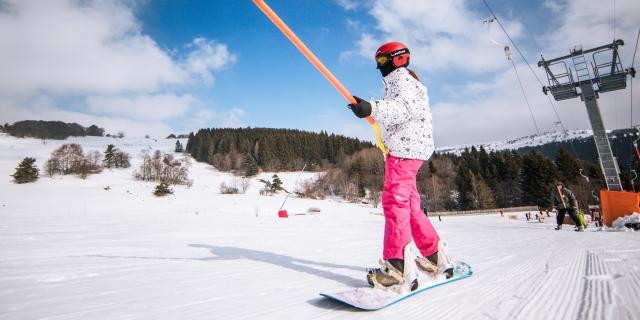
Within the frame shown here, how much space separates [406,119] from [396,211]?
0.67 meters

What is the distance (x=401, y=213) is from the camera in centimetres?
201

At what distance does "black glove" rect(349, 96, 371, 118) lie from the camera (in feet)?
6.25

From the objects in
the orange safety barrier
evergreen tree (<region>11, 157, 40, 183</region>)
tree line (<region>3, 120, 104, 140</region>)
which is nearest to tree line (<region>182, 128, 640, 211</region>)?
the orange safety barrier

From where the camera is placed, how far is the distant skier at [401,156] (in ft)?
6.37

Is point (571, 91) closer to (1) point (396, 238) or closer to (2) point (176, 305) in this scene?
(1) point (396, 238)

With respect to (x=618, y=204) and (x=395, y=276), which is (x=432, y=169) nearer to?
(x=618, y=204)

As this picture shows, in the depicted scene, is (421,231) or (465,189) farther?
(465,189)

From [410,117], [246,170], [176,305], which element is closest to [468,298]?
[410,117]

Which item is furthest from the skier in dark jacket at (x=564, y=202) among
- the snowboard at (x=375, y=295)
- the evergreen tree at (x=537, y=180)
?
the evergreen tree at (x=537, y=180)

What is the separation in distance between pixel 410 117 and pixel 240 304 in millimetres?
1671

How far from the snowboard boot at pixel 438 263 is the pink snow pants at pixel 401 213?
4 centimetres

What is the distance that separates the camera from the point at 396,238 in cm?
197

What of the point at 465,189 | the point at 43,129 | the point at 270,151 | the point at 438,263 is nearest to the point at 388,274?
the point at 438,263

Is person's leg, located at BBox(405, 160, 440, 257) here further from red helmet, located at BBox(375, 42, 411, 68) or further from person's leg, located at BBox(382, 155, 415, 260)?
red helmet, located at BBox(375, 42, 411, 68)
